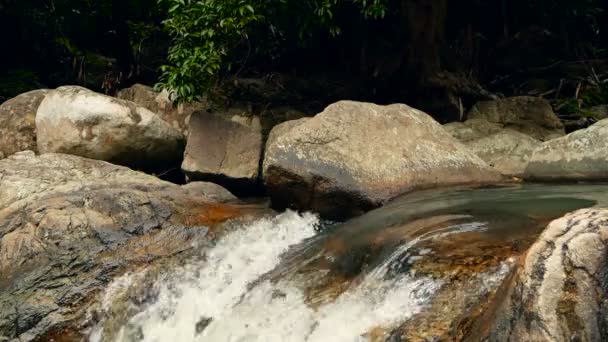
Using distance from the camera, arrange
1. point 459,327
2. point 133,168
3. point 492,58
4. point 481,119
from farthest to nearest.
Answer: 1. point 492,58
2. point 481,119
3. point 133,168
4. point 459,327

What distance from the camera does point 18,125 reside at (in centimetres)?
789

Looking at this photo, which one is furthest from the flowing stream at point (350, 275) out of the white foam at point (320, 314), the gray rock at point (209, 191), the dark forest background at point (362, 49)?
the dark forest background at point (362, 49)

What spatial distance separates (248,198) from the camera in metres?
7.10

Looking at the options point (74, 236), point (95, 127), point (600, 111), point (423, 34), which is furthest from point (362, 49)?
point (74, 236)

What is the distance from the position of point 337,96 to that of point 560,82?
3.34m

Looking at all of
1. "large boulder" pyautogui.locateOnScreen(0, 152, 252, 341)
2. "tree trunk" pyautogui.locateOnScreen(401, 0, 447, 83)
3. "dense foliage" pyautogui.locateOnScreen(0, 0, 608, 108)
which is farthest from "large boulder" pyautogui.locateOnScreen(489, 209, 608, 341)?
"tree trunk" pyautogui.locateOnScreen(401, 0, 447, 83)

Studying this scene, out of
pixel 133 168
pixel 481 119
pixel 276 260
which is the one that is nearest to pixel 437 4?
pixel 481 119

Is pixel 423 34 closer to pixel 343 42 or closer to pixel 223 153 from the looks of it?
pixel 343 42

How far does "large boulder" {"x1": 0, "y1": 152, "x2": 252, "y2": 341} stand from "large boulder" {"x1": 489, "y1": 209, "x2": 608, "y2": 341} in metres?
3.04

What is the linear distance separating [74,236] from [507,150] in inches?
176

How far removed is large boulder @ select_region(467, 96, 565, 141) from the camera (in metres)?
8.41

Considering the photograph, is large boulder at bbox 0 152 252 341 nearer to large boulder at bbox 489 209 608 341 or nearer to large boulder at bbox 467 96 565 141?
large boulder at bbox 489 209 608 341

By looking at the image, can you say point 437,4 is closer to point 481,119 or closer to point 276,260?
point 481,119

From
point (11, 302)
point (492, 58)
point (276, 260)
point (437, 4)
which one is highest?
point (437, 4)
